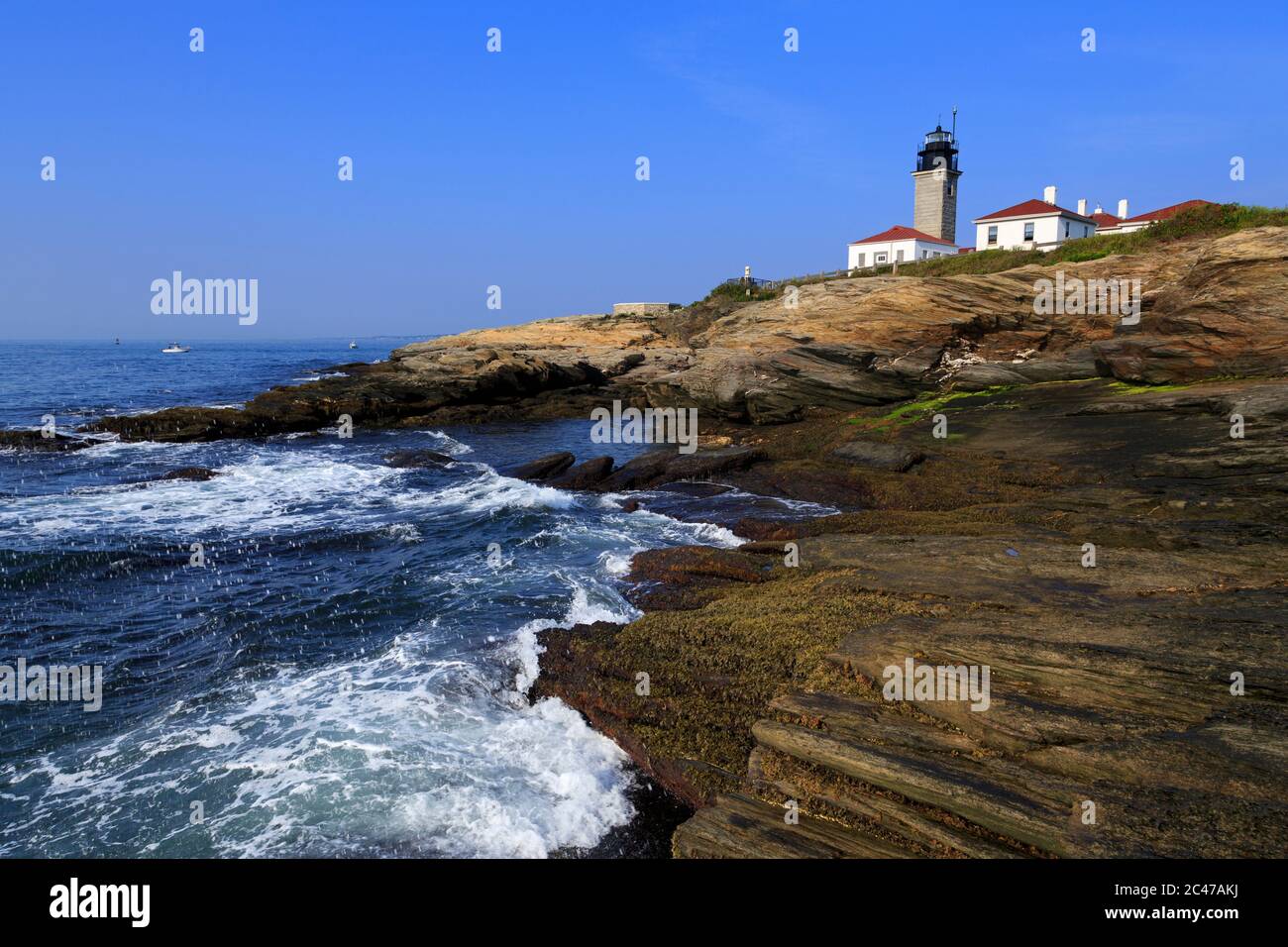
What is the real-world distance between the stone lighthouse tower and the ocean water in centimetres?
6070

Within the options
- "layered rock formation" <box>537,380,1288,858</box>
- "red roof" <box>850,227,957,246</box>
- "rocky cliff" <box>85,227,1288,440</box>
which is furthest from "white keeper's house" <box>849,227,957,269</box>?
"layered rock formation" <box>537,380,1288,858</box>

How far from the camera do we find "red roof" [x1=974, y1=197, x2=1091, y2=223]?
5909 cm

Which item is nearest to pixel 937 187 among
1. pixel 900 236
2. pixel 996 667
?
pixel 900 236

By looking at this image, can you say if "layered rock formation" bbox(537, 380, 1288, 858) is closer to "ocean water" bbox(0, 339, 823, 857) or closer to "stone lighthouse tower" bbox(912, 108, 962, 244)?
"ocean water" bbox(0, 339, 823, 857)

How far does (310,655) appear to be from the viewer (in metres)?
15.4

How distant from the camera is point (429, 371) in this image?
5222 cm

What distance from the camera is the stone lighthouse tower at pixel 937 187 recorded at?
7369 centimetres

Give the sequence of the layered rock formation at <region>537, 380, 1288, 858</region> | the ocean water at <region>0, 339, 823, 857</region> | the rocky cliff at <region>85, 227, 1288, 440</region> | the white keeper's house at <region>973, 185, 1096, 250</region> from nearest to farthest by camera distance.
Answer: the layered rock formation at <region>537, 380, 1288, 858</region>, the ocean water at <region>0, 339, 823, 857</region>, the rocky cliff at <region>85, 227, 1288, 440</region>, the white keeper's house at <region>973, 185, 1096, 250</region>

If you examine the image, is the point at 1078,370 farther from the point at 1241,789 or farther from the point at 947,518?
the point at 1241,789

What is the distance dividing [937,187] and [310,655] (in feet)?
251

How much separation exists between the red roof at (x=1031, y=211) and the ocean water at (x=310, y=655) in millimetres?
49204

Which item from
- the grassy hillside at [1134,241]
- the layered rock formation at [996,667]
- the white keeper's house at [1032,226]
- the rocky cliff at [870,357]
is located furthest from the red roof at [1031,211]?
the layered rock formation at [996,667]

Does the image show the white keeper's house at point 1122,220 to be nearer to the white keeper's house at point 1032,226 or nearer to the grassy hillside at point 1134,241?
the white keeper's house at point 1032,226

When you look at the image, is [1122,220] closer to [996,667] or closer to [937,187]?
[937,187]
